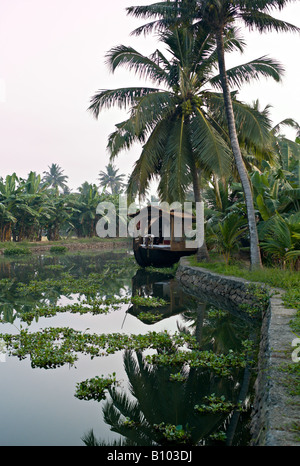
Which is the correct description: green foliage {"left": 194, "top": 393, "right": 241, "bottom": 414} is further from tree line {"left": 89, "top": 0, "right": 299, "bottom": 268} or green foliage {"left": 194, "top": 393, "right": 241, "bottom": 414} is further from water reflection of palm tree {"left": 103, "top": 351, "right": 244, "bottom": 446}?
tree line {"left": 89, "top": 0, "right": 299, "bottom": 268}

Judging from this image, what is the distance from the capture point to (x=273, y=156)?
1408 cm

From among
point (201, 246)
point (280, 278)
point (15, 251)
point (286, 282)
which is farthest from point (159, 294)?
point (15, 251)

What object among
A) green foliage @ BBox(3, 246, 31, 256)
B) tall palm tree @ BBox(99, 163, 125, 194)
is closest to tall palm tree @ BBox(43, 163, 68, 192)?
tall palm tree @ BBox(99, 163, 125, 194)

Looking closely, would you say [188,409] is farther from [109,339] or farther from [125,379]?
[109,339]

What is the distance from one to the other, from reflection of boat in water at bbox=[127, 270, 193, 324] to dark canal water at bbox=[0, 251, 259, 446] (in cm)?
15

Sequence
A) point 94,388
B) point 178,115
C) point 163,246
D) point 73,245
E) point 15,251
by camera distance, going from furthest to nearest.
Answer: point 73,245, point 15,251, point 163,246, point 178,115, point 94,388

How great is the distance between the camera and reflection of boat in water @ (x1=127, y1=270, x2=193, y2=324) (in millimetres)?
9703

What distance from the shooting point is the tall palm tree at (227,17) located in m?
11.4

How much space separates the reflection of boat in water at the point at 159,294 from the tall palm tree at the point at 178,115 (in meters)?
2.41

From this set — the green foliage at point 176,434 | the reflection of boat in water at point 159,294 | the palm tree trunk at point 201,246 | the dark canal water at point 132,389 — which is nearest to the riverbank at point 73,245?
the reflection of boat in water at point 159,294

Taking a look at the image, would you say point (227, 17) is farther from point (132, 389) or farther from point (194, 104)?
point (132, 389)

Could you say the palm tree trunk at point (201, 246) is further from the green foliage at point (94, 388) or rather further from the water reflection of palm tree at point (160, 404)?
the green foliage at point (94, 388)

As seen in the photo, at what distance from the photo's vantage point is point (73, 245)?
35.8 metres

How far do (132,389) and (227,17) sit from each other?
11.2 meters
